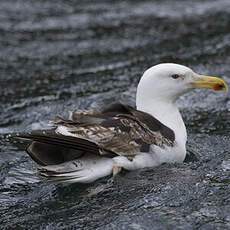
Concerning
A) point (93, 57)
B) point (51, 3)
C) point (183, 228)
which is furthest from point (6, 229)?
point (51, 3)

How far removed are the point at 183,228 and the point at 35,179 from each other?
2012 mm

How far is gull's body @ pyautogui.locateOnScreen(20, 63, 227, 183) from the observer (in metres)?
7.01

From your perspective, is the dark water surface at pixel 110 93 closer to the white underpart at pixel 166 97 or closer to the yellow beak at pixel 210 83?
the white underpart at pixel 166 97

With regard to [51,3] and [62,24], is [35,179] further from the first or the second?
[51,3]

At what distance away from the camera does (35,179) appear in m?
7.84

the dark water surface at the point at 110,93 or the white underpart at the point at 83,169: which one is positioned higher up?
the white underpart at the point at 83,169

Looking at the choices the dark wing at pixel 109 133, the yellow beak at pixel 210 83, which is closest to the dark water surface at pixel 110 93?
the dark wing at pixel 109 133

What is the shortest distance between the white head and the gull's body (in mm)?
213

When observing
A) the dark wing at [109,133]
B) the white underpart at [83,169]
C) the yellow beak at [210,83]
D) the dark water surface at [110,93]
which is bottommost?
the dark water surface at [110,93]


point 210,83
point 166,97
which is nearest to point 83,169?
point 166,97

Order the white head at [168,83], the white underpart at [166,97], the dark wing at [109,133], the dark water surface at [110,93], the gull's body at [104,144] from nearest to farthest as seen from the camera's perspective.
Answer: the dark water surface at [110,93], the dark wing at [109,133], the gull's body at [104,144], the white underpart at [166,97], the white head at [168,83]

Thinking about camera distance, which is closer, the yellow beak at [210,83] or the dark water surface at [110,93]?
the dark water surface at [110,93]

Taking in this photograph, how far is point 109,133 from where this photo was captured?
23.6ft

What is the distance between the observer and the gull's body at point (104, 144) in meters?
7.01
